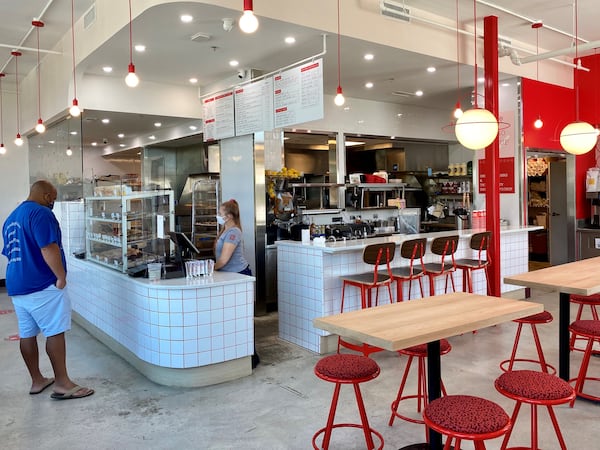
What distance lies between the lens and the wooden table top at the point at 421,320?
7.58 ft

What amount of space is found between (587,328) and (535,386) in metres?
1.35

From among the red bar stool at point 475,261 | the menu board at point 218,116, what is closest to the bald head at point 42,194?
the menu board at point 218,116

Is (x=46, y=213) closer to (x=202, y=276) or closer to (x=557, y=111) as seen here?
(x=202, y=276)

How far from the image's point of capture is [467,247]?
6.22 metres

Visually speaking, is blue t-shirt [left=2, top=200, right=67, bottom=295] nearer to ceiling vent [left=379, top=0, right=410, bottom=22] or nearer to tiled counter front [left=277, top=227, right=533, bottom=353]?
tiled counter front [left=277, top=227, right=533, bottom=353]

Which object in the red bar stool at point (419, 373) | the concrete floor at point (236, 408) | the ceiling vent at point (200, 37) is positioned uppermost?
the ceiling vent at point (200, 37)

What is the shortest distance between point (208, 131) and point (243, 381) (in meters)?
3.82

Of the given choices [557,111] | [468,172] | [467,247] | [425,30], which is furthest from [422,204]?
[425,30]

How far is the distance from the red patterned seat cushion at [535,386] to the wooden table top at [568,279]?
106cm

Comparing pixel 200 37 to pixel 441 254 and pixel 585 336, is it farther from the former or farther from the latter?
pixel 585 336

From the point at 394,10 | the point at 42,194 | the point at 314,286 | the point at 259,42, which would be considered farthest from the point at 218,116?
the point at 42,194

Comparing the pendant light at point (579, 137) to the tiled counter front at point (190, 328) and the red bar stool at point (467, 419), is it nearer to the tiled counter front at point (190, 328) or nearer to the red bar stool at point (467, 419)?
the tiled counter front at point (190, 328)

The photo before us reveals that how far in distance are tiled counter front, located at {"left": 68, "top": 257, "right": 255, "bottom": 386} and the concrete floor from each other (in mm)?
136

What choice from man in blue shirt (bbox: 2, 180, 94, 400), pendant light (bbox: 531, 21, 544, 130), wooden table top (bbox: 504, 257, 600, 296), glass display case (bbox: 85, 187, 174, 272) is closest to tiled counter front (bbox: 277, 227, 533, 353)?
glass display case (bbox: 85, 187, 174, 272)
